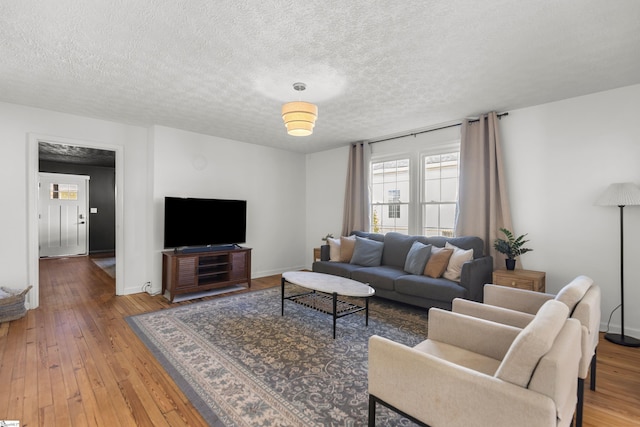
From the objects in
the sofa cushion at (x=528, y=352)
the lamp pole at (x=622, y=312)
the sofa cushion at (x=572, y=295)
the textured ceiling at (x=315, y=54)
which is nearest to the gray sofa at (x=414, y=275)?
the lamp pole at (x=622, y=312)

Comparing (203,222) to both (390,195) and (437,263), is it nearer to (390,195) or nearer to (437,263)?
(390,195)

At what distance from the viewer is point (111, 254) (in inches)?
333

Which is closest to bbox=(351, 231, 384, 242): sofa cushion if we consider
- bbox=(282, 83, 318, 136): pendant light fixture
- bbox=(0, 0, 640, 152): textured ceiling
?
bbox=(0, 0, 640, 152): textured ceiling

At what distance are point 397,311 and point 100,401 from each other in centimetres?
304

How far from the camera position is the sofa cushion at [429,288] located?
336 centimetres

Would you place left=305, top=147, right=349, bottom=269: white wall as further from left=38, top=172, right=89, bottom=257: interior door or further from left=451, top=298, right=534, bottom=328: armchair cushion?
left=38, top=172, right=89, bottom=257: interior door

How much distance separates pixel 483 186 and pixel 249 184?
3.86m

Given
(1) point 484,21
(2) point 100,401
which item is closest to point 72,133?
(2) point 100,401

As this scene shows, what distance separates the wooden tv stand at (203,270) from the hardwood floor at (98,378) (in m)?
0.69

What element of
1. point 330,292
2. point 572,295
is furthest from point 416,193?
point 572,295

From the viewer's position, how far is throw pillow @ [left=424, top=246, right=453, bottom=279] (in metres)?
3.75

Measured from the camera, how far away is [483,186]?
3951 millimetres

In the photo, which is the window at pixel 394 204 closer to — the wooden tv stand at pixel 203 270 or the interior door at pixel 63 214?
the wooden tv stand at pixel 203 270

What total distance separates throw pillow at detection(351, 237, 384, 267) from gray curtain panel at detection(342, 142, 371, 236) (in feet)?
2.22
